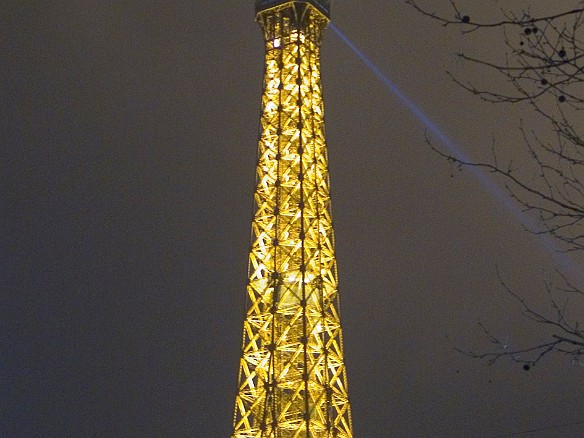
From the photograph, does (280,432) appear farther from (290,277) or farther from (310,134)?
(310,134)

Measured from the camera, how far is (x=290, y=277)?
19031 mm

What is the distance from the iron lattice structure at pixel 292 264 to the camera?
18078 millimetres

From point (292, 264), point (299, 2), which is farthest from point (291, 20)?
point (292, 264)

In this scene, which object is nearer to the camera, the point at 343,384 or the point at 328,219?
the point at 343,384

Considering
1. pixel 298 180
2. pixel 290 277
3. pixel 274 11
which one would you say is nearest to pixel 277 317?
pixel 290 277

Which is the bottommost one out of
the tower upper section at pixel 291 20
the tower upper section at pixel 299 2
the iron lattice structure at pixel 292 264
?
the iron lattice structure at pixel 292 264

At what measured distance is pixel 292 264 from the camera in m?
19.2

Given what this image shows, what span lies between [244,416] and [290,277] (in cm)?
334

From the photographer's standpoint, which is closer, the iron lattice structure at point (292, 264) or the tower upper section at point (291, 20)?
the iron lattice structure at point (292, 264)

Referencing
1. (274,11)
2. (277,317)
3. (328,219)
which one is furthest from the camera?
(274,11)

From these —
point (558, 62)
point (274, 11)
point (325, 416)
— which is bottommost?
point (558, 62)

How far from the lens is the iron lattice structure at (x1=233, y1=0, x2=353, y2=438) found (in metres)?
18.1

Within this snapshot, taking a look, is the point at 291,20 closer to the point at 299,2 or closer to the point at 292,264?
the point at 299,2

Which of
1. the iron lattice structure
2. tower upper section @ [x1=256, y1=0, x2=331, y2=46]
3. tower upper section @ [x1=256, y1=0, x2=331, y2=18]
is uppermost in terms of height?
tower upper section @ [x1=256, y1=0, x2=331, y2=18]
